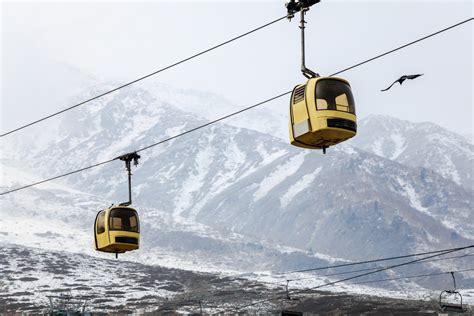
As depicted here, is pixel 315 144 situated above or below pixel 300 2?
below

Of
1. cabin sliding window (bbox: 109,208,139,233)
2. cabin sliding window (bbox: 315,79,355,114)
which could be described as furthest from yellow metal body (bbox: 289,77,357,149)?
cabin sliding window (bbox: 109,208,139,233)

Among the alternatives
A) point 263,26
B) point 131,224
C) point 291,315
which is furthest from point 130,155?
point 291,315

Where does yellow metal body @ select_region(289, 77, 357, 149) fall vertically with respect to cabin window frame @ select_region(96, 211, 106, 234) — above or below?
below

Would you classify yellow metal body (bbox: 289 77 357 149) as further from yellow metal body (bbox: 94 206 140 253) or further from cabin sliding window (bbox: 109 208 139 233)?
cabin sliding window (bbox: 109 208 139 233)

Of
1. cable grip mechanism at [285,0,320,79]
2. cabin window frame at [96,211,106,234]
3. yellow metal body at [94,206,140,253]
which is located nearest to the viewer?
cable grip mechanism at [285,0,320,79]

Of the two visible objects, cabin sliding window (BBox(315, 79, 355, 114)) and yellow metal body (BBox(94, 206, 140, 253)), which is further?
yellow metal body (BBox(94, 206, 140, 253))

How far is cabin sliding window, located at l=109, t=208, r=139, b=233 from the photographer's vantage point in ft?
130

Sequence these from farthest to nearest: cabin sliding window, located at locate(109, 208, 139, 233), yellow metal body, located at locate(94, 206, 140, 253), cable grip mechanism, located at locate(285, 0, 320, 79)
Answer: cabin sliding window, located at locate(109, 208, 139, 233) < yellow metal body, located at locate(94, 206, 140, 253) < cable grip mechanism, located at locate(285, 0, 320, 79)

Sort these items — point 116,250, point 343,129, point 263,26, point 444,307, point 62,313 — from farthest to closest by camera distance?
point 62,313 → point 444,307 → point 116,250 → point 263,26 → point 343,129

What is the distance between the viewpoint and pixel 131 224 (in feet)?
131

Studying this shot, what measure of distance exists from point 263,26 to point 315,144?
3.73 meters

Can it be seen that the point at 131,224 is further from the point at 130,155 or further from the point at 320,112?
the point at 320,112

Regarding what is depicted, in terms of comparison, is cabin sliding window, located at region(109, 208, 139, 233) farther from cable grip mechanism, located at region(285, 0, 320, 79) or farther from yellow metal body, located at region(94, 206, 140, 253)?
cable grip mechanism, located at region(285, 0, 320, 79)

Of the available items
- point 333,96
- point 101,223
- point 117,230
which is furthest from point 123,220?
point 333,96
